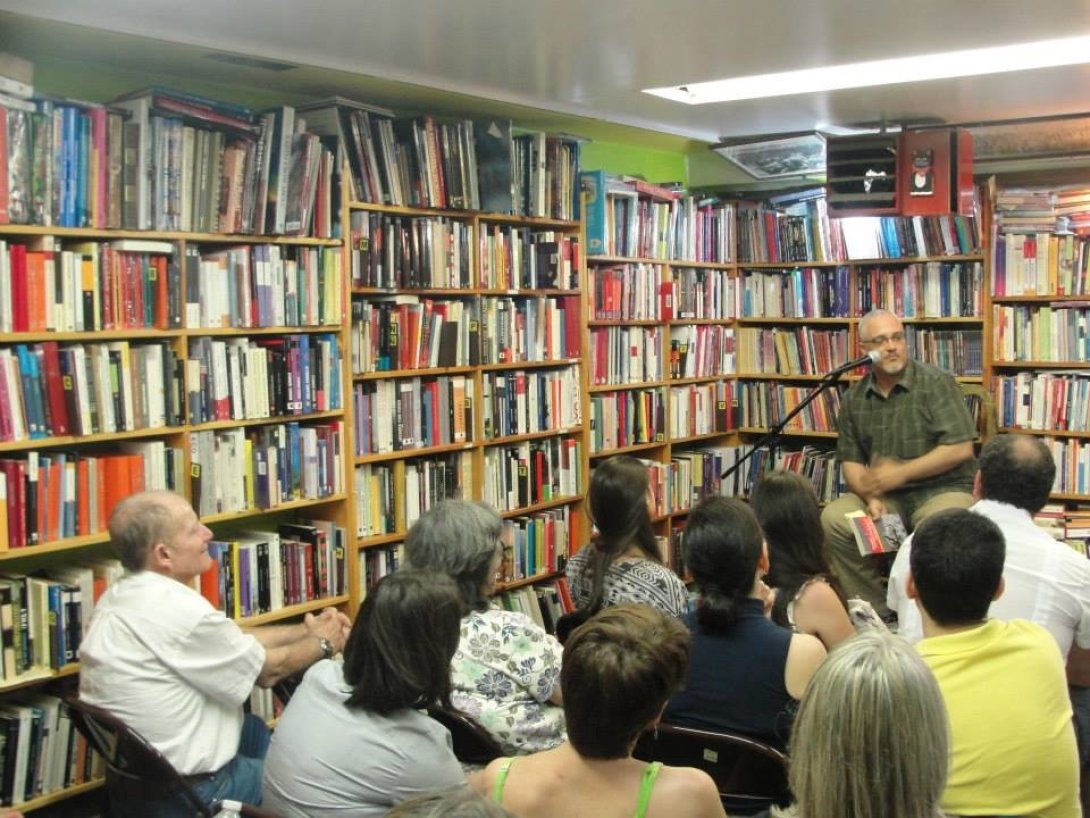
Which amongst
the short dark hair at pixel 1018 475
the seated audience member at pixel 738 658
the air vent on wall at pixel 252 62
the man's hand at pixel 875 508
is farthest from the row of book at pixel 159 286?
the man's hand at pixel 875 508

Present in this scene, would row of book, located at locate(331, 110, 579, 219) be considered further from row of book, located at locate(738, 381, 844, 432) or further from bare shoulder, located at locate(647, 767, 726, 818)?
bare shoulder, located at locate(647, 767, 726, 818)

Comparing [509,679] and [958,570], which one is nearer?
[958,570]

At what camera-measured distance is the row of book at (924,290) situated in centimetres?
581

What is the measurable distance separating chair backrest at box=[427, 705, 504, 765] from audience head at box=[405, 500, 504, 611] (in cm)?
35

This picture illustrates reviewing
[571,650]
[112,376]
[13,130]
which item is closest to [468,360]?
[112,376]

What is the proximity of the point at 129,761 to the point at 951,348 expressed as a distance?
465 cm

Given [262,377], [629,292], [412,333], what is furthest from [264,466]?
[629,292]

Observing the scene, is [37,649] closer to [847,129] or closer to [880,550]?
[880,550]

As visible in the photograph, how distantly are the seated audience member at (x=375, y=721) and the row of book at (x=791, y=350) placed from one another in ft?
14.6

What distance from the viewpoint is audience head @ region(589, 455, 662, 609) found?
11.1 feet

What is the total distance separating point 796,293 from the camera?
637 centimetres

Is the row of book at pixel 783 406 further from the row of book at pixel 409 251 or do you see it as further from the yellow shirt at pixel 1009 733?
the yellow shirt at pixel 1009 733

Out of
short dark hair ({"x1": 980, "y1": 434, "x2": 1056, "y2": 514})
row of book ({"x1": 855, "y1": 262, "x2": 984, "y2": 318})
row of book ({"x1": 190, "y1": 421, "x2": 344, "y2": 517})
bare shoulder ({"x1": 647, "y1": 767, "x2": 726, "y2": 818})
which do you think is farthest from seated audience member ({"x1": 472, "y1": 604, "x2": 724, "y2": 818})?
row of book ({"x1": 855, "y1": 262, "x2": 984, "y2": 318})

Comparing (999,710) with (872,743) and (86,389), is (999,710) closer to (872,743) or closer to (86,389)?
(872,743)
